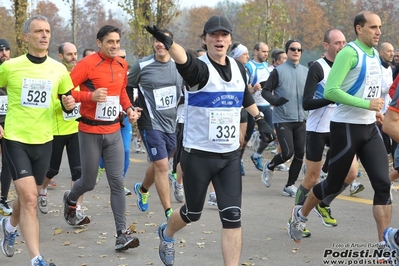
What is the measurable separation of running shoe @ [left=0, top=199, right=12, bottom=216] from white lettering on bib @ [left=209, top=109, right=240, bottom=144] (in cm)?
411

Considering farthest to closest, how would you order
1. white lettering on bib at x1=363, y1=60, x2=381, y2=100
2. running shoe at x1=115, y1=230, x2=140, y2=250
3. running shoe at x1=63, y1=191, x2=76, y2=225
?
running shoe at x1=63, y1=191, x2=76, y2=225
running shoe at x1=115, y1=230, x2=140, y2=250
white lettering on bib at x1=363, y1=60, x2=381, y2=100

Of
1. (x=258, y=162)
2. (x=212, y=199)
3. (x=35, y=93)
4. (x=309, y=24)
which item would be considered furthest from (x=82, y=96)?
(x=309, y=24)

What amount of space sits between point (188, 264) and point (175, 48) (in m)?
2.13

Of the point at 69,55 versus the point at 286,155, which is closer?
the point at 69,55

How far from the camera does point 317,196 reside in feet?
22.6

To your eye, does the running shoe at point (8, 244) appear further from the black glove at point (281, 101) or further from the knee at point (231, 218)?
the black glove at point (281, 101)

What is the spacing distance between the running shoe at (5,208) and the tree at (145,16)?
42.9ft

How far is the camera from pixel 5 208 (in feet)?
29.7

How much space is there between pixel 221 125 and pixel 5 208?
4.26 m

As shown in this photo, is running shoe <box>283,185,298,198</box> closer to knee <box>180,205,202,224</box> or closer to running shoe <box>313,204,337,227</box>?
running shoe <box>313,204,337,227</box>

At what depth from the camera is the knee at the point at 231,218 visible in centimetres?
564

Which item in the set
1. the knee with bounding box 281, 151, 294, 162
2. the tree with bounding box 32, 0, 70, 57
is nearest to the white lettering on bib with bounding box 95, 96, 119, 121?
the knee with bounding box 281, 151, 294, 162

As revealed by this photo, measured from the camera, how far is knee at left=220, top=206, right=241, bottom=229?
564cm

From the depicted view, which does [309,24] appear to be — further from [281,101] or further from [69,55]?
[281,101]
